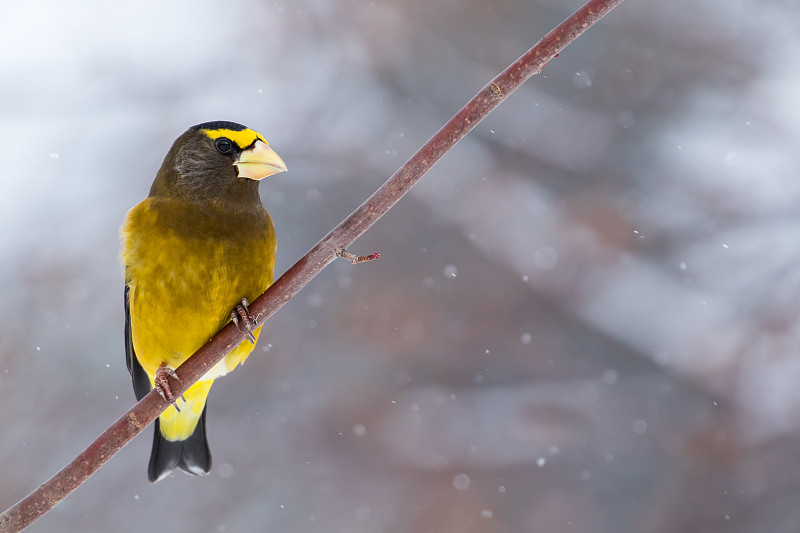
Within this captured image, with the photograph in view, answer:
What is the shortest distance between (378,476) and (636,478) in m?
1.97

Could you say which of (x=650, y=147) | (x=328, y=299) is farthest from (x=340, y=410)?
(x=650, y=147)

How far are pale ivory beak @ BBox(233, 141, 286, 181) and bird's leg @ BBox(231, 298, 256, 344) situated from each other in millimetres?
427

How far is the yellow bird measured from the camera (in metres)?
2.59

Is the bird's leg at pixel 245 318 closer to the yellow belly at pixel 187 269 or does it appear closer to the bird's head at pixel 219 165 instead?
the yellow belly at pixel 187 269

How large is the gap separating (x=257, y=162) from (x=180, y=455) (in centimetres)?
141

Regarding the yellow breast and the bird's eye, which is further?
the bird's eye

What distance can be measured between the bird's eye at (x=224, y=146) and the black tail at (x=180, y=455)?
129 cm

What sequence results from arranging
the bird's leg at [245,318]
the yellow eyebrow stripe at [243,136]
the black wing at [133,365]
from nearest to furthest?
the bird's leg at [245,318] → the yellow eyebrow stripe at [243,136] → the black wing at [133,365]

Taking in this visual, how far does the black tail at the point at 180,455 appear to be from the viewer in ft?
10.6

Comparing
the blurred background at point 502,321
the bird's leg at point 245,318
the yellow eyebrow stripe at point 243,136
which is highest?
the yellow eyebrow stripe at point 243,136

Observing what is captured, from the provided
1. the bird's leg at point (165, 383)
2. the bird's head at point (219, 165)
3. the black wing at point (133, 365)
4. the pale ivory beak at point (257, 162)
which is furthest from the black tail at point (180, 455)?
the pale ivory beak at point (257, 162)

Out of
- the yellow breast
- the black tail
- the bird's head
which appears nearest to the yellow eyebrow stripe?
the bird's head

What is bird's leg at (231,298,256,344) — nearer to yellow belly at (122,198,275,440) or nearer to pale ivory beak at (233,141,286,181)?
yellow belly at (122,198,275,440)

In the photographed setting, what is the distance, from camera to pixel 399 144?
625 cm
